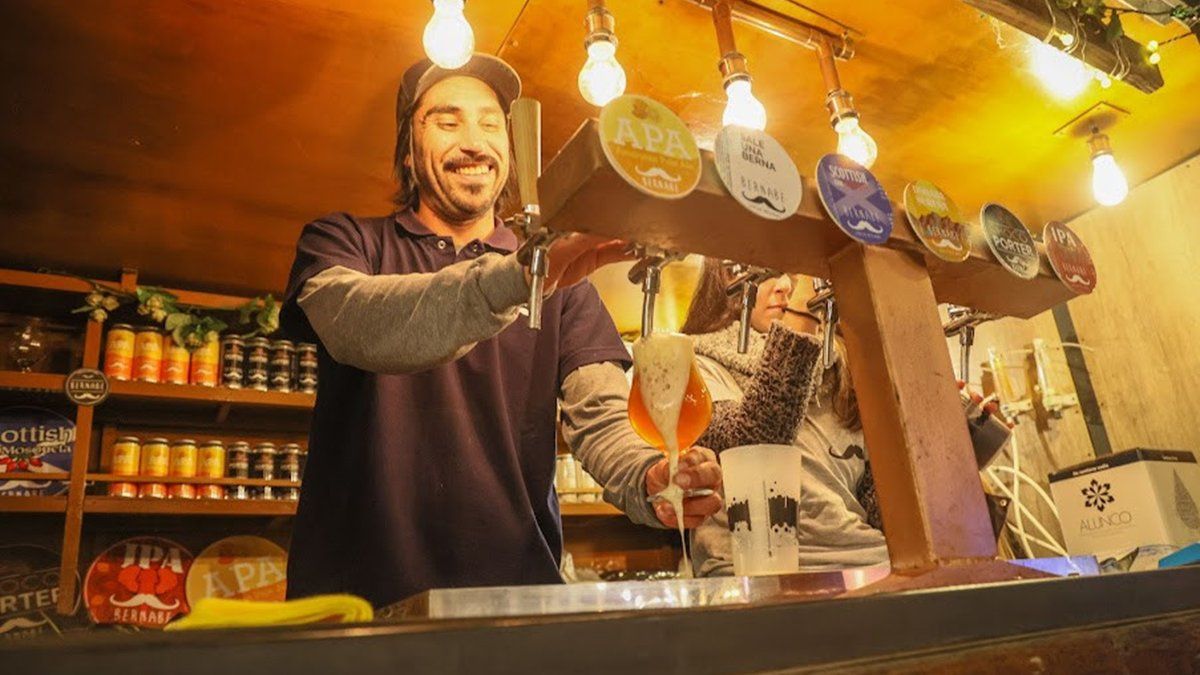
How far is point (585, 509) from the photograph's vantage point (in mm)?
3682

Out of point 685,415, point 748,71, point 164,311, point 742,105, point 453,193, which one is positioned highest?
point 748,71

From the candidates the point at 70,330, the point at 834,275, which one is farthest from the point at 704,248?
the point at 70,330

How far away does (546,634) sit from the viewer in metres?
0.49

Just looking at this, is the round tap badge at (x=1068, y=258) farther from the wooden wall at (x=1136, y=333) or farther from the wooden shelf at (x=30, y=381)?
the wooden shelf at (x=30, y=381)

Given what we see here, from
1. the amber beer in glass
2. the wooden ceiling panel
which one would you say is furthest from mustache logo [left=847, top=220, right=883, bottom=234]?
the wooden ceiling panel

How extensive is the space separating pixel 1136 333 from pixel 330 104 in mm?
3377

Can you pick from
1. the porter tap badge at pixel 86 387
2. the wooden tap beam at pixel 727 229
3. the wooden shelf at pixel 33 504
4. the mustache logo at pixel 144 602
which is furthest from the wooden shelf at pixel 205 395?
the wooden tap beam at pixel 727 229

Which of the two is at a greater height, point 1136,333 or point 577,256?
point 1136,333

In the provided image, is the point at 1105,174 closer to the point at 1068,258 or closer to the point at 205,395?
the point at 1068,258

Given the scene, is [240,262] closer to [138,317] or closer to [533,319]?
[138,317]

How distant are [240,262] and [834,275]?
315cm

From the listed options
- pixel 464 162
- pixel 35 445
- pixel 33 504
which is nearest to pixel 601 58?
pixel 464 162

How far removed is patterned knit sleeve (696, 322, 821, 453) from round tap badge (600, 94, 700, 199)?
0.36 metres

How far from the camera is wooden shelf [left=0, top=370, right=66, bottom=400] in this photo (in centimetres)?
317
